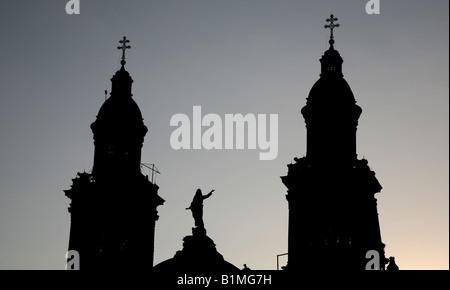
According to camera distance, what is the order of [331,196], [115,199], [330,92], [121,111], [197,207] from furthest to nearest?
[121,111], [115,199], [330,92], [331,196], [197,207]

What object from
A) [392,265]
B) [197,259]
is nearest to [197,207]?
[197,259]

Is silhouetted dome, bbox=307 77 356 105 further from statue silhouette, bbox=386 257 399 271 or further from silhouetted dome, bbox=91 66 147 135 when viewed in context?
silhouetted dome, bbox=91 66 147 135

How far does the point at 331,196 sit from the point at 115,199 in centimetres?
1622

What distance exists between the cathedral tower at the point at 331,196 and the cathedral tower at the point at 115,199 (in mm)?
11508

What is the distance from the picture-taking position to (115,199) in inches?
2719

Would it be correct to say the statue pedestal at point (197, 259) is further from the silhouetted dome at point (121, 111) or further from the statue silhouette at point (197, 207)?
the silhouetted dome at point (121, 111)

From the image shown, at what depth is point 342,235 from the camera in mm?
62875

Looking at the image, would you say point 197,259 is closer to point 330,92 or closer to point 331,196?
point 331,196

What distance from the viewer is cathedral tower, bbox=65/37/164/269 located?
A: 223ft

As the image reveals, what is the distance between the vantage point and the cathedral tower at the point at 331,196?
62625 mm

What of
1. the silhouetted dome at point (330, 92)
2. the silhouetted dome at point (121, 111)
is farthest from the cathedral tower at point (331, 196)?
the silhouetted dome at point (121, 111)

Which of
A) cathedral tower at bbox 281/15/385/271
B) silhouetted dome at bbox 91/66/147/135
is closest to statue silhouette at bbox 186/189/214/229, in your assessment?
cathedral tower at bbox 281/15/385/271
